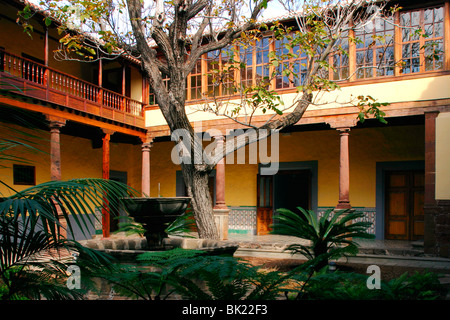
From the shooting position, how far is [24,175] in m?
10.5

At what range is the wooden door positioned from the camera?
12.9 m

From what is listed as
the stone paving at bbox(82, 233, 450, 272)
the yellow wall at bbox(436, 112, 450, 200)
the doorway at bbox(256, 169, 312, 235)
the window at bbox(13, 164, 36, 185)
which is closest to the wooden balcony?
the window at bbox(13, 164, 36, 185)

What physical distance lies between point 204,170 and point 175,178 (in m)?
8.72

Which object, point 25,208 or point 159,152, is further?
point 159,152

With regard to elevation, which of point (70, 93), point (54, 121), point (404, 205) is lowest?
point (404, 205)

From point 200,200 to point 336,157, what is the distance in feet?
23.9

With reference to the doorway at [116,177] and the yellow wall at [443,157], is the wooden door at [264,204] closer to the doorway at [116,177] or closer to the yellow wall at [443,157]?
the doorway at [116,177]

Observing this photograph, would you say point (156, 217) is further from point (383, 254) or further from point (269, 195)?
point (269, 195)

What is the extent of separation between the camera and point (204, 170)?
610cm

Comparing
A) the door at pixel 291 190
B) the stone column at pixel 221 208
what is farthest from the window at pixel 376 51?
the stone column at pixel 221 208

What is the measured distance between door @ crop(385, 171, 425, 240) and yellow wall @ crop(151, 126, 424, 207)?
47 cm
